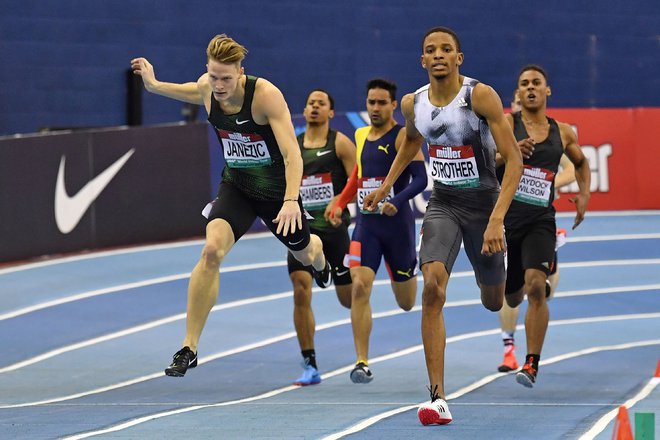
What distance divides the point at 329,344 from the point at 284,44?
10.8m

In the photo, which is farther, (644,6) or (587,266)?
(644,6)

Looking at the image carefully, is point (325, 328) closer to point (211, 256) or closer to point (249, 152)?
point (249, 152)

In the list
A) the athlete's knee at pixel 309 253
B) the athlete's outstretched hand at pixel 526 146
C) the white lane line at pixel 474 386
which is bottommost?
the white lane line at pixel 474 386

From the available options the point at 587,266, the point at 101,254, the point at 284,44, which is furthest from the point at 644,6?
the point at 101,254

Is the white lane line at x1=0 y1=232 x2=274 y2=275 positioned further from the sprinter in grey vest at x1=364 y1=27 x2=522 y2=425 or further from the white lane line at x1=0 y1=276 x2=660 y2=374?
the sprinter in grey vest at x1=364 y1=27 x2=522 y2=425

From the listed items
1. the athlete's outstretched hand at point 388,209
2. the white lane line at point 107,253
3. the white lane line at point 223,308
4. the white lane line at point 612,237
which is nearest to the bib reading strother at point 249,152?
the athlete's outstretched hand at point 388,209

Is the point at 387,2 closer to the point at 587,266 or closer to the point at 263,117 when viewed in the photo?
the point at 587,266

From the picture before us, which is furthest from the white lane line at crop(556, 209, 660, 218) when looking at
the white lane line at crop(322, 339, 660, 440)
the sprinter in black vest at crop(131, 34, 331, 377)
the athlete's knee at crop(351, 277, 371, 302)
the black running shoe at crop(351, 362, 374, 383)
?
the sprinter in black vest at crop(131, 34, 331, 377)

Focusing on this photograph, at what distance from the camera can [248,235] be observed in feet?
64.4

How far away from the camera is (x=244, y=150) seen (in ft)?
29.6

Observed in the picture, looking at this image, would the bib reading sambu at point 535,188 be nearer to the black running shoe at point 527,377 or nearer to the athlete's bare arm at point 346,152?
the black running shoe at point 527,377

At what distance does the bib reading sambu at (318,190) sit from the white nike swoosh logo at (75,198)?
6272mm

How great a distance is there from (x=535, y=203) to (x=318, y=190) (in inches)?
84.0

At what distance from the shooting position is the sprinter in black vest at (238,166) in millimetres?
8531
